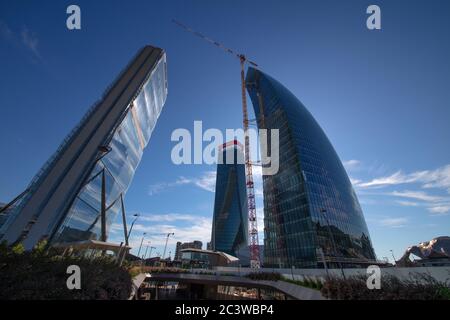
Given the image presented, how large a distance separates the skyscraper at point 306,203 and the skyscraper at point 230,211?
53.6 meters

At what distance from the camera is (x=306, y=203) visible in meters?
63.6

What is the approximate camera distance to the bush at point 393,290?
910 centimetres

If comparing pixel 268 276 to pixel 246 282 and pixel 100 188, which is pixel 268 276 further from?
pixel 100 188

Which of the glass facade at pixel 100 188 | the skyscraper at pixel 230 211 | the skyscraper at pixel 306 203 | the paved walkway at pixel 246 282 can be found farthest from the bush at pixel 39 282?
the skyscraper at pixel 230 211

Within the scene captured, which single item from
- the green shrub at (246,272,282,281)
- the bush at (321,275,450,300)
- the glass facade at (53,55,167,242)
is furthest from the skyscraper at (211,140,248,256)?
the bush at (321,275,450,300)

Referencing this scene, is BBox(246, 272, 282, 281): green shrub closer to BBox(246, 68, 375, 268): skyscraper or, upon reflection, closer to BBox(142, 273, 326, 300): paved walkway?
BBox(142, 273, 326, 300): paved walkway

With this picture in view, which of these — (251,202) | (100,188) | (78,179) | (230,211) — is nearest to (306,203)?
(251,202)

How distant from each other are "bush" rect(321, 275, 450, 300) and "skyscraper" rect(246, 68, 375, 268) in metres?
45.5

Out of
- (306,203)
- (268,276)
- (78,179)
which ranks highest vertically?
(306,203)

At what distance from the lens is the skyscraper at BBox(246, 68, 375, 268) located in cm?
6000

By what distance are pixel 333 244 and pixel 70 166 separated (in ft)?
209

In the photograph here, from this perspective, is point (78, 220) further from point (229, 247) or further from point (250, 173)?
point (229, 247)

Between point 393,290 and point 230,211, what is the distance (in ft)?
418
